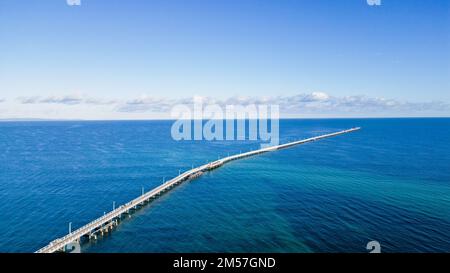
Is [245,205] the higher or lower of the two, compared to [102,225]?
higher

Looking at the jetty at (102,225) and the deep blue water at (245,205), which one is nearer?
the jetty at (102,225)

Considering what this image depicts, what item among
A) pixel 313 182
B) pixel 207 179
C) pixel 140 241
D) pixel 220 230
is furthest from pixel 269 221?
pixel 207 179

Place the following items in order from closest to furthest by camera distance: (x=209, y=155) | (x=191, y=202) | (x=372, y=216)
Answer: (x=372, y=216) < (x=191, y=202) < (x=209, y=155)

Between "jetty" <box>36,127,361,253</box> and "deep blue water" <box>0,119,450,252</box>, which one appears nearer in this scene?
"jetty" <box>36,127,361,253</box>

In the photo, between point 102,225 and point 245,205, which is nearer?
point 102,225

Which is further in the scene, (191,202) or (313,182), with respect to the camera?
(313,182)
